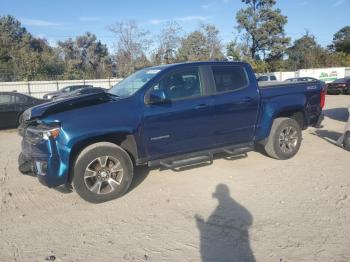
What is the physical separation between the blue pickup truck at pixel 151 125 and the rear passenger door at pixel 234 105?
2cm

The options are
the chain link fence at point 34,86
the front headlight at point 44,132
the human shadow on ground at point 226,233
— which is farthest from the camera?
the chain link fence at point 34,86

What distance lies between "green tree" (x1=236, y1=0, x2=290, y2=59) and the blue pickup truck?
44.7 meters

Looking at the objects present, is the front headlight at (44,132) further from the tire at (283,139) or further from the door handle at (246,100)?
the tire at (283,139)

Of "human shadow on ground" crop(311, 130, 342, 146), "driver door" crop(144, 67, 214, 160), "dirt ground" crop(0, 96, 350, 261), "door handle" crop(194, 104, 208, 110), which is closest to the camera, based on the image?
"dirt ground" crop(0, 96, 350, 261)

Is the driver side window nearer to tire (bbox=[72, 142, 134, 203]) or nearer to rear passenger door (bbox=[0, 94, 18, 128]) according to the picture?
tire (bbox=[72, 142, 134, 203])

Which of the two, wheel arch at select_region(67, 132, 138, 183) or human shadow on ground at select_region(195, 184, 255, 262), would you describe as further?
wheel arch at select_region(67, 132, 138, 183)

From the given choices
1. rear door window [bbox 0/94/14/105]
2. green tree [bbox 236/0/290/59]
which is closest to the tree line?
green tree [bbox 236/0/290/59]

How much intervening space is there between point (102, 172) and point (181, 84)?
1.88 m

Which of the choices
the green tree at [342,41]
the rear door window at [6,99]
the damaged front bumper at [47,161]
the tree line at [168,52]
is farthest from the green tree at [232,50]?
the damaged front bumper at [47,161]

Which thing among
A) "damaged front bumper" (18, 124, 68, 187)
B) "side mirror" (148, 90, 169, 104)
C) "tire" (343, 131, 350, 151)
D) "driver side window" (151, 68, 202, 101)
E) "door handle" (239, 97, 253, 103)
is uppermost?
"driver side window" (151, 68, 202, 101)

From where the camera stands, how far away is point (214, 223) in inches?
164

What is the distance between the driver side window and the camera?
5.43 metres

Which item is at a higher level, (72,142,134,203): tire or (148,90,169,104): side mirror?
(148,90,169,104): side mirror

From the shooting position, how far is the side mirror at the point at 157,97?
5.08 m
